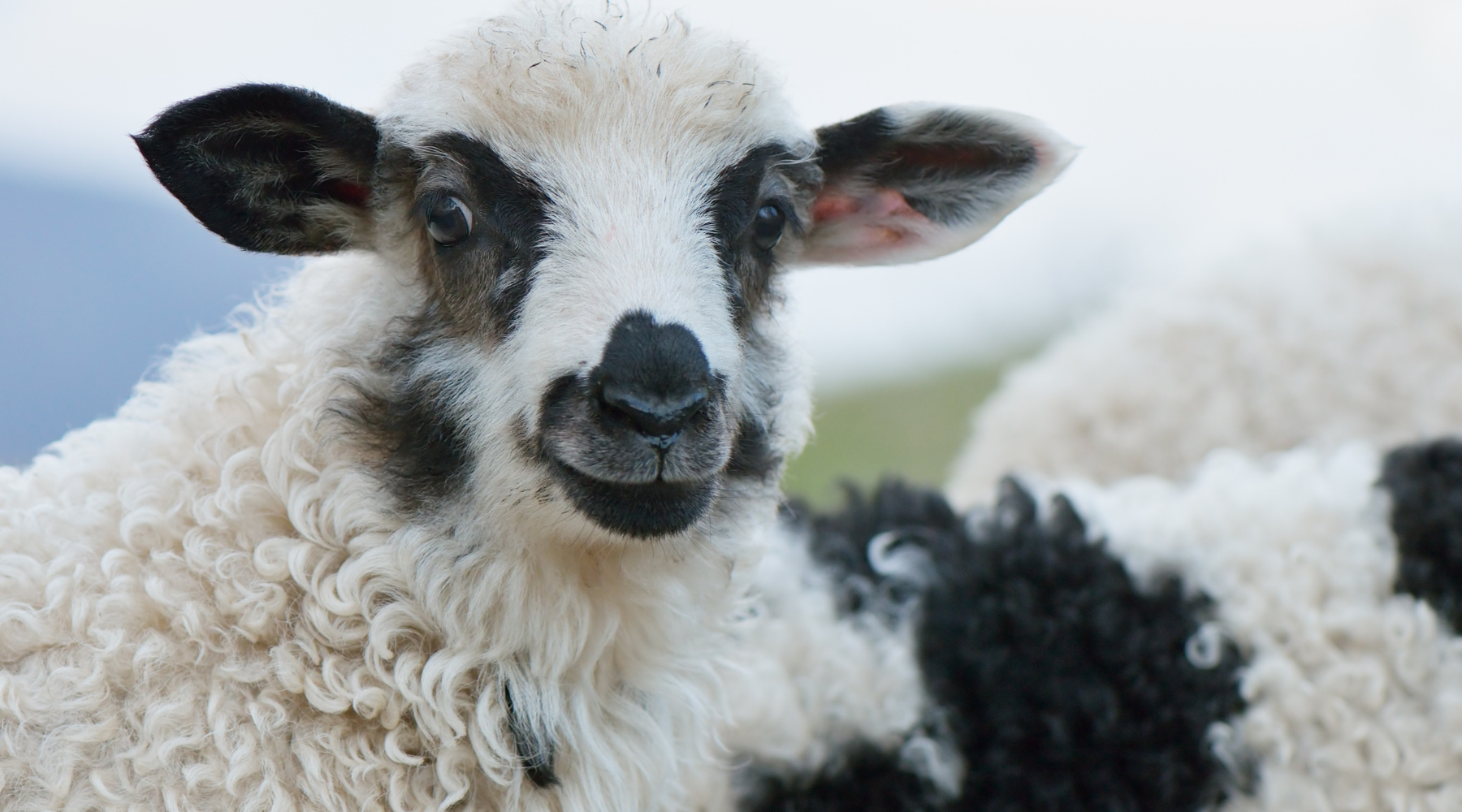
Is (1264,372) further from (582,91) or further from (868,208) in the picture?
(582,91)

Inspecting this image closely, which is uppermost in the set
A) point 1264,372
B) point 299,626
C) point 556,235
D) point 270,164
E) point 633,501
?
point 270,164

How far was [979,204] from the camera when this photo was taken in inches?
117

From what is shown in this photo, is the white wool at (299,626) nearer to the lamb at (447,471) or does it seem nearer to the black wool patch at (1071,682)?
the lamb at (447,471)

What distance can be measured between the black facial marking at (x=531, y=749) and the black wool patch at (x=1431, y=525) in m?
2.29

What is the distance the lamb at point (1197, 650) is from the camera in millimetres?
3043

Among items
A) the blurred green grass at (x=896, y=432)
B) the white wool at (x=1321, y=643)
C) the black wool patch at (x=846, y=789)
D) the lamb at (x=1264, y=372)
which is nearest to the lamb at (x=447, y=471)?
the black wool patch at (x=846, y=789)

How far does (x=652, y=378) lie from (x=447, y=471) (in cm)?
55

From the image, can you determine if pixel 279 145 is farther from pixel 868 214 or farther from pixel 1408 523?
pixel 1408 523

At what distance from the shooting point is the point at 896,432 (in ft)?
34.0

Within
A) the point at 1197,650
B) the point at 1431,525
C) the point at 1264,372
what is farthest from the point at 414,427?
the point at 1264,372

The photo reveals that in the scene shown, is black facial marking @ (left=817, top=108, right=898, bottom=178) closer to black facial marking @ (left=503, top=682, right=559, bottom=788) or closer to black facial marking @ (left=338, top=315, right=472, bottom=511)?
black facial marking @ (left=338, top=315, right=472, bottom=511)

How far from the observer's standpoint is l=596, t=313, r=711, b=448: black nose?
2.04m

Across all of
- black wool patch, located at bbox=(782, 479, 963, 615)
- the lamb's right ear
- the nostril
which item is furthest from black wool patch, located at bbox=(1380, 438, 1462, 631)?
the lamb's right ear

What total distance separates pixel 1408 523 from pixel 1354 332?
2.00 metres
